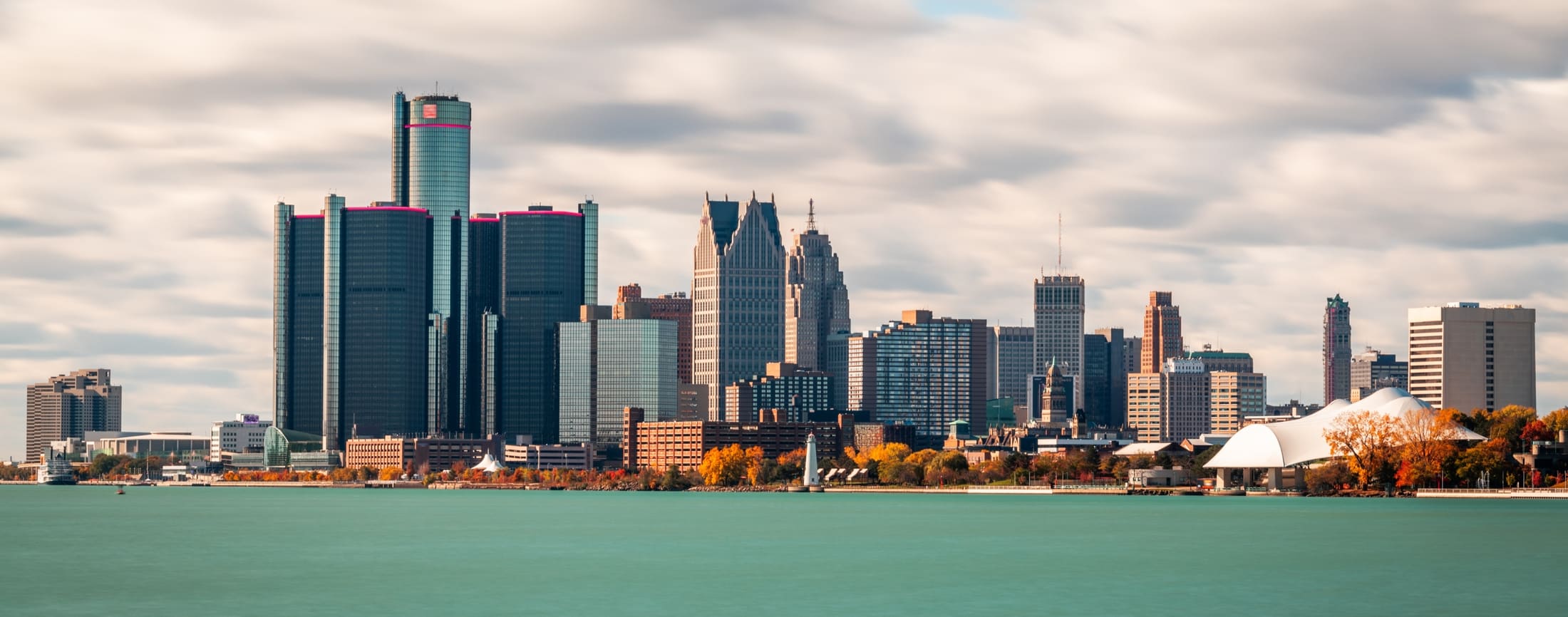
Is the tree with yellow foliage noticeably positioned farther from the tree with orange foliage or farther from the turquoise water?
the turquoise water

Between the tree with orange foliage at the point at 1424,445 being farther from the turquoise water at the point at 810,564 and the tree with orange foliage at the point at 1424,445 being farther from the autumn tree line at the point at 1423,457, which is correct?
the turquoise water at the point at 810,564

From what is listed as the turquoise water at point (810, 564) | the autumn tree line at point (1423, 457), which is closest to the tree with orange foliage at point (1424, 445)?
the autumn tree line at point (1423, 457)

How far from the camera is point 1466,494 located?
177750 mm

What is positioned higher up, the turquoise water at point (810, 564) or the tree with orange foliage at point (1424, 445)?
the tree with orange foliage at point (1424, 445)

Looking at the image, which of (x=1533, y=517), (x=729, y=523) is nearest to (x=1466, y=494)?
(x=1533, y=517)

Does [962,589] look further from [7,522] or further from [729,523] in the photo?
[7,522]

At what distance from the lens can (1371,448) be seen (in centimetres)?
19175

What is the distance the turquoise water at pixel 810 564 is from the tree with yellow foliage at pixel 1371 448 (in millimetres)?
32925

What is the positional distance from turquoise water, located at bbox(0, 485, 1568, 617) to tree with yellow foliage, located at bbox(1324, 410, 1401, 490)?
108 ft

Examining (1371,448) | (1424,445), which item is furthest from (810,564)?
(1371,448)

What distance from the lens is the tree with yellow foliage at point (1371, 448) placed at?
18988cm

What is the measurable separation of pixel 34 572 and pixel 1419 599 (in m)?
57.8

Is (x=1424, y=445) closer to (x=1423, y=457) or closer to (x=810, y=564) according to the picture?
(x=1423, y=457)

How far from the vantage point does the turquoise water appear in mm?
76625
